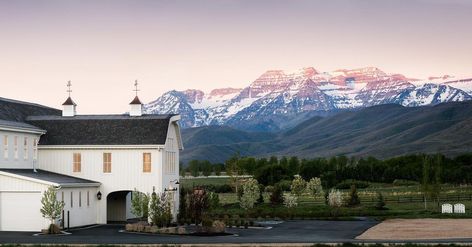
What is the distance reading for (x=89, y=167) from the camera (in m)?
60.6

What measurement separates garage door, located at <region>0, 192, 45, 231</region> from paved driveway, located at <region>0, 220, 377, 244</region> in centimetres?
198

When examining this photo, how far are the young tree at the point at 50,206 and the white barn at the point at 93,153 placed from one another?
4.45 metres

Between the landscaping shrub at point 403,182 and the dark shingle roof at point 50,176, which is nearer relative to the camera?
the dark shingle roof at point 50,176

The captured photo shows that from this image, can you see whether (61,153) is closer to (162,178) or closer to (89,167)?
(89,167)

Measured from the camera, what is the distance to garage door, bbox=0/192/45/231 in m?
52.9

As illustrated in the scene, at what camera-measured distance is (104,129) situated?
6153 cm

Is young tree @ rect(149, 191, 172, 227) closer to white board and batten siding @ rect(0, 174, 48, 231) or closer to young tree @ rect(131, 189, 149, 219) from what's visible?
young tree @ rect(131, 189, 149, 219)

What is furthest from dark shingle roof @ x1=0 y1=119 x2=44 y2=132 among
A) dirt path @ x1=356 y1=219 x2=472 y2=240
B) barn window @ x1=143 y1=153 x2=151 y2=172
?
dirt path @ x1=356 y1=219 x2=472 y2=240

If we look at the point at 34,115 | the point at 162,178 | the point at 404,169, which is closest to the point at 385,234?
the point at 162,178

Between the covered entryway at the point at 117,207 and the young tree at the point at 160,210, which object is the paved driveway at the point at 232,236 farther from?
the covered entryway at the point at 117,207

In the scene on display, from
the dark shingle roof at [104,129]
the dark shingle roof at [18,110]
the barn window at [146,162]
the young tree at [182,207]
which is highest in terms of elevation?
the dark shingle roof at [18,110]

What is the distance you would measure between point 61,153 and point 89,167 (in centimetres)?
231

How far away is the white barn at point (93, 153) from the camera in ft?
190

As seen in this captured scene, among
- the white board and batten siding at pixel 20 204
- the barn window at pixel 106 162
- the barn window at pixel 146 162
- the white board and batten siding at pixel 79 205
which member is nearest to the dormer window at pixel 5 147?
the white board and batten siding at pixel 20 204
